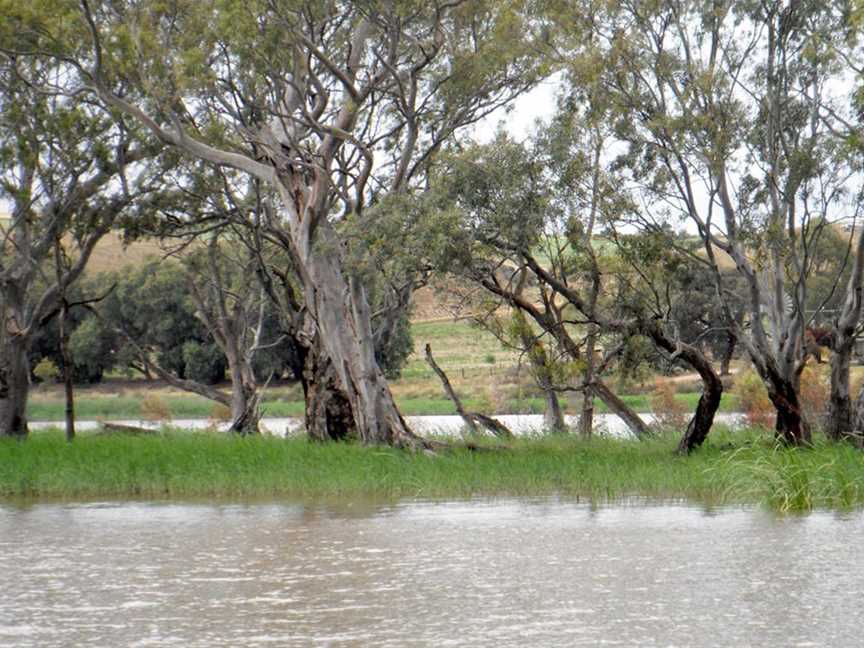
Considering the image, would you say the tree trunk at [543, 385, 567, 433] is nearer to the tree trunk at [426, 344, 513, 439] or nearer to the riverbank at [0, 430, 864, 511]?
the tree trunk at [426, 344, 513, 439]

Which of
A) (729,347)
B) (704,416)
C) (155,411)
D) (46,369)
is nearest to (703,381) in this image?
(704,416)

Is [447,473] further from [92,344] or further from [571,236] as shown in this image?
[92,344]

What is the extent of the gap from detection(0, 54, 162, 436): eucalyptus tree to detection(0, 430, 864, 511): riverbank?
508 cm

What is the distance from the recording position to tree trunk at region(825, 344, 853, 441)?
21.9 m

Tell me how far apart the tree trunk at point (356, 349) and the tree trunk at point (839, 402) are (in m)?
6.51

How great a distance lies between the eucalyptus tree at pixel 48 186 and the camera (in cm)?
2577

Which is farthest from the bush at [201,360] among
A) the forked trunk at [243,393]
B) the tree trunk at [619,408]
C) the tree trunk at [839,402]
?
the tree trunk at [839,402]

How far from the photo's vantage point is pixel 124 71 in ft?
72.2

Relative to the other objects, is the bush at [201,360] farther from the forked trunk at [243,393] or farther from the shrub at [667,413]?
the forked trunk at [243,393]

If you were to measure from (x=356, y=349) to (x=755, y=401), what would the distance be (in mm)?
15004

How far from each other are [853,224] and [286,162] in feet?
29.2

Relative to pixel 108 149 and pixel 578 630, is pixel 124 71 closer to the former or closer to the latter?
pixel 108 149

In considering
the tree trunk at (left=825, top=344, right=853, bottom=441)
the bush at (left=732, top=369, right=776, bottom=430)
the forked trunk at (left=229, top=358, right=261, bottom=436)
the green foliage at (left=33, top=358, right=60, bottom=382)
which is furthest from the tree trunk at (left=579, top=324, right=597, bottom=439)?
the green foliage at (left=33, top=358, right=60, bottom=382)

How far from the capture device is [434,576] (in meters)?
11.6
